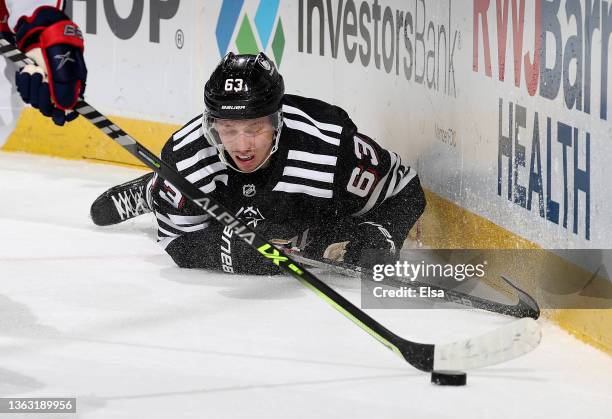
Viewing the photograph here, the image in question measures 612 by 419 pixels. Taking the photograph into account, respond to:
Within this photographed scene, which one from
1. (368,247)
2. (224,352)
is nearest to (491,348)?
(224,352)

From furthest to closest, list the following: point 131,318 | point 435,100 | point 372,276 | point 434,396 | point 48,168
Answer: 1. point 48,168
2. point 435,100
3. point 372,276
4. point 131,318
5. point 434,396

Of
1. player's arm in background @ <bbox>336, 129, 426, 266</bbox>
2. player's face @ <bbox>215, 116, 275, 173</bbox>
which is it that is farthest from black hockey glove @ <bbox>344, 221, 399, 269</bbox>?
player's face @ <bbox>215, 116, 275, 173</bbox>

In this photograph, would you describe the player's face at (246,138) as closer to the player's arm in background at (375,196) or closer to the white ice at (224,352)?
the player's arm in background at (375,196)

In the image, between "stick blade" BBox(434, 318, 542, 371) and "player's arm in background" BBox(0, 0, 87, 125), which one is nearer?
"stick blade" BBox(434, 318, 542, 371)

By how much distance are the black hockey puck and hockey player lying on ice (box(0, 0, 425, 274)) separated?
3.71ft

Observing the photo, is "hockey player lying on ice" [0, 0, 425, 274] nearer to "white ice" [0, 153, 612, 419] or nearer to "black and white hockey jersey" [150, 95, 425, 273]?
"black and white hockey jersey" [150, 95, 425, 273]

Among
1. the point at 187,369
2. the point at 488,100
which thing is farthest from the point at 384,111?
the point at 187,369

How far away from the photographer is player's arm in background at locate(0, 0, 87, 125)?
2934 mm

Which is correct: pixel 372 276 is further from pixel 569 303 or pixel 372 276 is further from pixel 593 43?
pixel 593 43

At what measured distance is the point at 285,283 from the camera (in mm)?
3855

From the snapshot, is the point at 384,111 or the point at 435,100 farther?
the point at 384,111

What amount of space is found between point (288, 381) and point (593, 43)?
1112 millimetres

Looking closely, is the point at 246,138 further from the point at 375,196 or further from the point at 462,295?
the point at 462,295

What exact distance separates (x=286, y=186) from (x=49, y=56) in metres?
1.07
